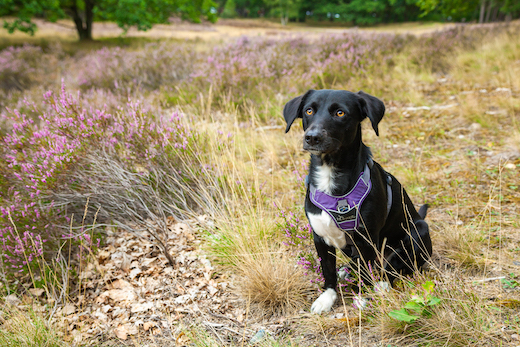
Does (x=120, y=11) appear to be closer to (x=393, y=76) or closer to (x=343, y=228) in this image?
(x=393, y=76)

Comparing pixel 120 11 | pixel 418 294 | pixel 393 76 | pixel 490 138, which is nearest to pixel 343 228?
pixel 418 294

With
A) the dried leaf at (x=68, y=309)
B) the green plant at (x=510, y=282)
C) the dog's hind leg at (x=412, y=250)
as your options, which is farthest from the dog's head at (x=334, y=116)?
the dried leaf at (x=68, y=309)

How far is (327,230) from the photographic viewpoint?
2.08 meters

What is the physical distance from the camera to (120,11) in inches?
558

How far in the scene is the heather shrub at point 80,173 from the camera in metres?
2.87

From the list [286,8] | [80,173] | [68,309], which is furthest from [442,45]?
[286,8]

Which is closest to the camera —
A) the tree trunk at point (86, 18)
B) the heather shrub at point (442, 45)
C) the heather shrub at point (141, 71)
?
the heather shrub at point (141, 71)

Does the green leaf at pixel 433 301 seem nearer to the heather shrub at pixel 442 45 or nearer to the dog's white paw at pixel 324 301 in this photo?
the dog's white paw at pixel 324 301

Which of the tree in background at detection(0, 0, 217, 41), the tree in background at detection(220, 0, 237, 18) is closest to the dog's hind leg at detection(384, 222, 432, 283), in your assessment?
the tree in background at detection(0, 0, 217, 41)

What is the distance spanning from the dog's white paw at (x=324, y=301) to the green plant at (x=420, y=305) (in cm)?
61

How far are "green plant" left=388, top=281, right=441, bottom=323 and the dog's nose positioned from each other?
97 cm

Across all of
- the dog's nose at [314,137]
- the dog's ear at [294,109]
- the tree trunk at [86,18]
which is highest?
the tree trunk at [86,18]

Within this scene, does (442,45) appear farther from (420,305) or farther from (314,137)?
(420,305)

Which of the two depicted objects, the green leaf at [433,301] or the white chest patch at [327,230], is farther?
the white chest patch at [327,230]
